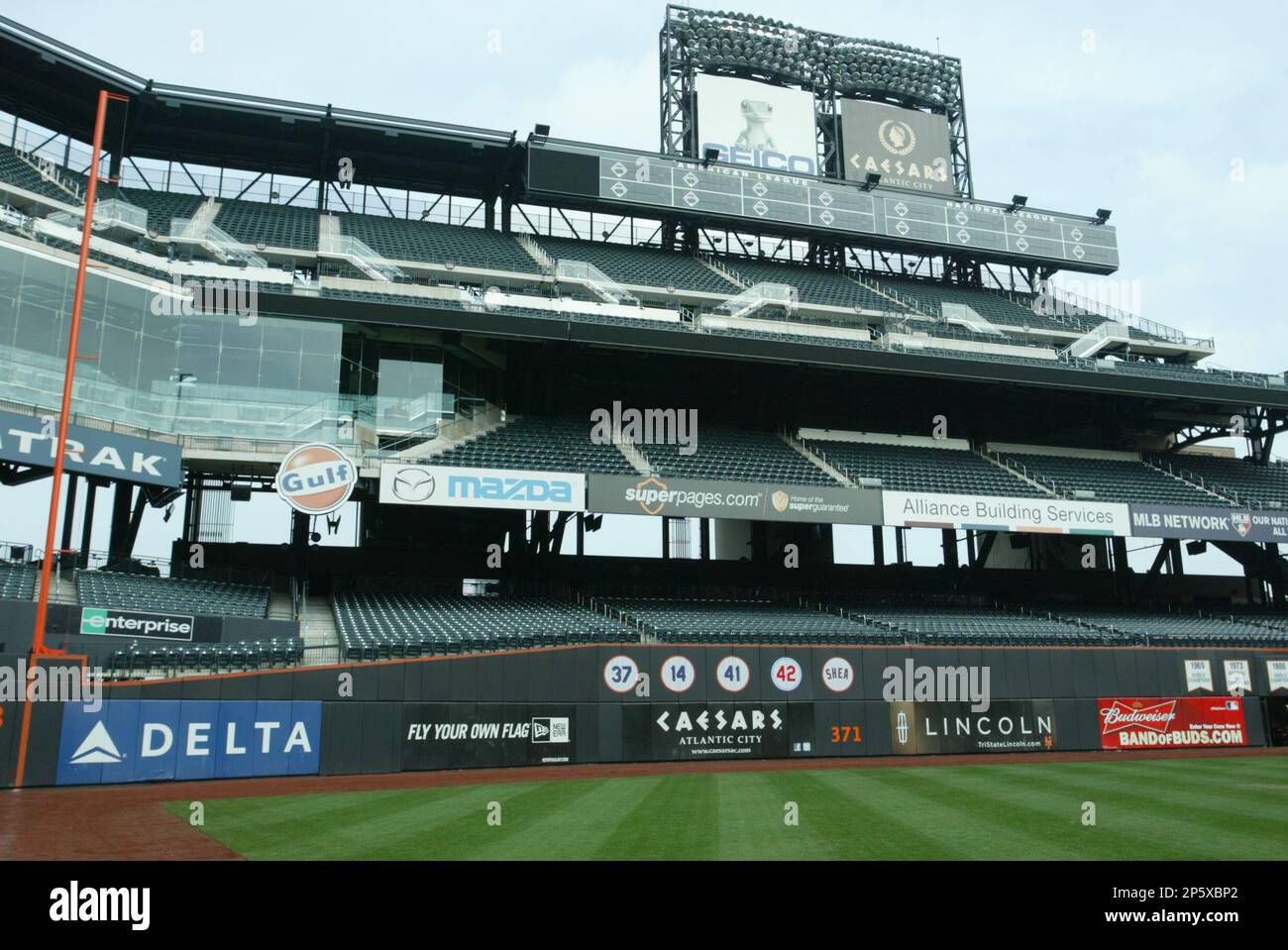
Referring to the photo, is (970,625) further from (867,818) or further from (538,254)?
→ (538,254)

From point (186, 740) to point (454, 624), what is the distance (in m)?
7.63

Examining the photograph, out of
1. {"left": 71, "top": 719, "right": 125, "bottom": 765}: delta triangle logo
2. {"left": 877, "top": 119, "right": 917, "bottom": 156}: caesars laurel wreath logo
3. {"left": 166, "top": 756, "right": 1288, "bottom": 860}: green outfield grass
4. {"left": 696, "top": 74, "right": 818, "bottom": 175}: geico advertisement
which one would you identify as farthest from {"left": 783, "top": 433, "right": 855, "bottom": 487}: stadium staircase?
{"left": 71, "top": 719, "right": 125, "bottom": 765}: delta triangle logo

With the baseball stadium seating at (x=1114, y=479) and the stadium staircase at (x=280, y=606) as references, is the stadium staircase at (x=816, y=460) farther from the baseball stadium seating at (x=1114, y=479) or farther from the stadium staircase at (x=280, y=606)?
the stadium staircase at (x=280, y=606)

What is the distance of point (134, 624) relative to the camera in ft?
72.1

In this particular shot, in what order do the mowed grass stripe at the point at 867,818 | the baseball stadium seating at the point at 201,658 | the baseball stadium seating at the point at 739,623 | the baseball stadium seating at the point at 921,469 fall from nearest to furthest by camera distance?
the mowed grass stripe at the point at 867,818 → the baseball stadium seating at the point at 201,658 → the baseball stadium seating at the point at 739,623 → the baseball stadium seating at the point at 921,469

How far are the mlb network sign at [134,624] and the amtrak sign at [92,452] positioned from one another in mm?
4152

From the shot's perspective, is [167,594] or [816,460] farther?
[816,460]

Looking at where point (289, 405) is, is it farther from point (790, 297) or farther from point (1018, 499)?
point (1018, 499)

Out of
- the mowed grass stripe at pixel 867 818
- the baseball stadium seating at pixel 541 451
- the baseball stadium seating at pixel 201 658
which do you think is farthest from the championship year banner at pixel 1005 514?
the baseball stadium seating at pixel 201 658

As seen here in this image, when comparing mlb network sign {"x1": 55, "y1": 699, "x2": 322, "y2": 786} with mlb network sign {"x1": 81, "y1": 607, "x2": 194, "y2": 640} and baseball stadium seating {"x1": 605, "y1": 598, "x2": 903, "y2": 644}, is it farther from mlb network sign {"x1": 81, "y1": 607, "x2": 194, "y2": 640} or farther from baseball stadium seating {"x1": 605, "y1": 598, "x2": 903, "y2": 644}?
baseball stadium seating {"x1": 605, "y1": 598, "x2": 903, "y2": 644}

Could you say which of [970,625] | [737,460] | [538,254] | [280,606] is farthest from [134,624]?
[970,625]

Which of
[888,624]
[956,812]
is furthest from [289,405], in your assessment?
[956,812]

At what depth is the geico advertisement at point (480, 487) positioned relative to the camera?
88.0 feet

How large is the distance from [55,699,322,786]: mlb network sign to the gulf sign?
624 centimetres
